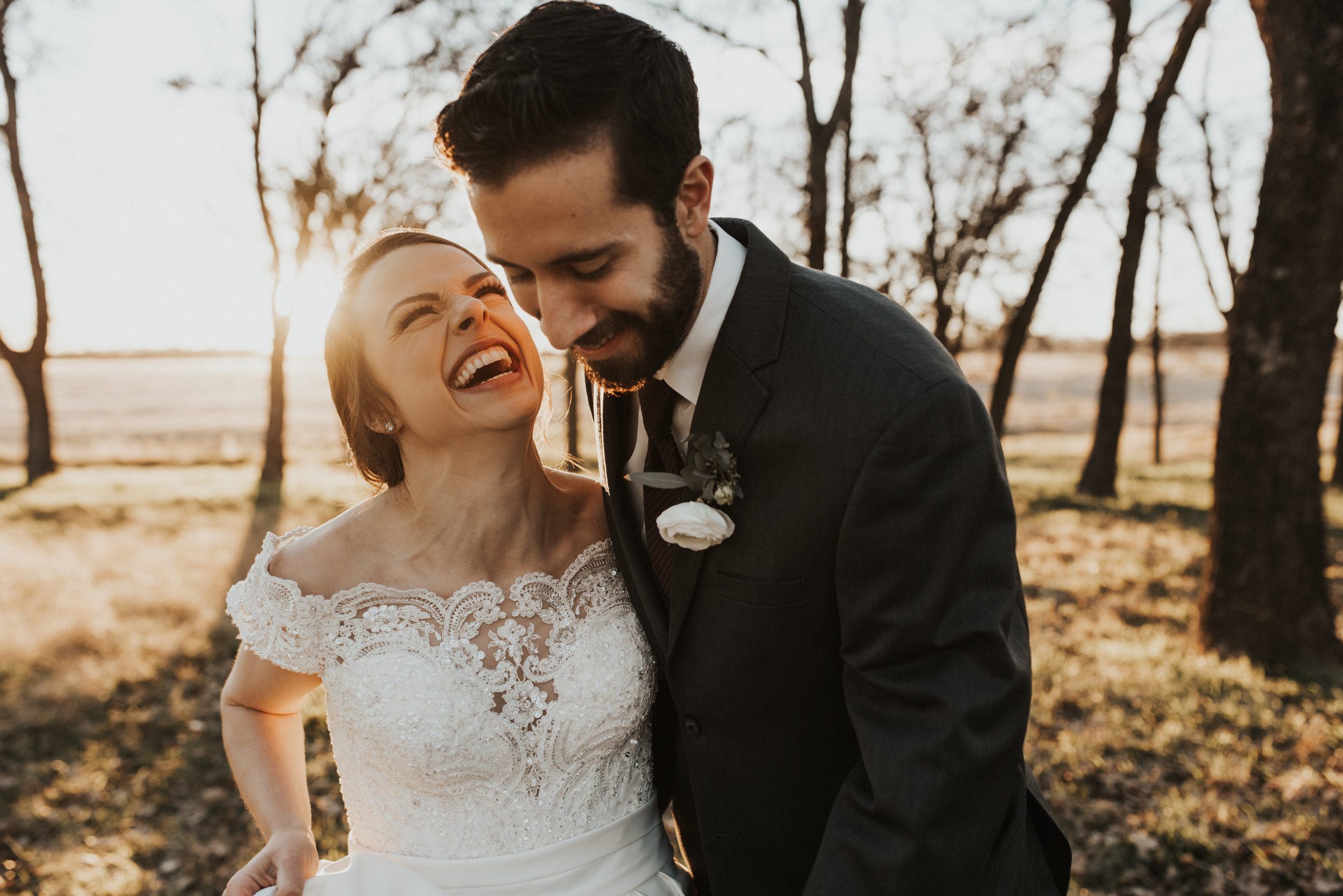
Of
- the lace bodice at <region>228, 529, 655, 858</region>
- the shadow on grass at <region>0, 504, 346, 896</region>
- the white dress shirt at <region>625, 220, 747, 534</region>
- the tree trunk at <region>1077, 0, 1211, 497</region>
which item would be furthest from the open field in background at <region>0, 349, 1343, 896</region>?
the tree trunk at <region>1077, 0, 1211, 497</region>

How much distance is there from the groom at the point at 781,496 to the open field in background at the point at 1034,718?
5.06 feet

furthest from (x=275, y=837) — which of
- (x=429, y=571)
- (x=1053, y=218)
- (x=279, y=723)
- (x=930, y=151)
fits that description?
(x=930, y=151)

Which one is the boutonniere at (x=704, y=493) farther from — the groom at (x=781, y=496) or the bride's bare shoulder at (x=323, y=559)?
the bride's bare shoulder at (x=323, y=559)

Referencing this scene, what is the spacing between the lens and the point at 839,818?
6.04 ft

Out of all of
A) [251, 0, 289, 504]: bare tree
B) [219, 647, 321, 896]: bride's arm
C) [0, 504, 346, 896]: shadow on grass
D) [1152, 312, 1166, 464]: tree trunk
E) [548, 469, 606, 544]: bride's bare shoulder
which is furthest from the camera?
[1152, 312, 1166, 464]: tree trunk

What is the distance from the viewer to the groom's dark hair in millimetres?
1811

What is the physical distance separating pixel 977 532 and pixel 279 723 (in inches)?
83.4

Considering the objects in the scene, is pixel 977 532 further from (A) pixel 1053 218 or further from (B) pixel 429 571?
(A) pixel 1053 218

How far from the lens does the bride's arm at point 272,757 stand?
228 cm

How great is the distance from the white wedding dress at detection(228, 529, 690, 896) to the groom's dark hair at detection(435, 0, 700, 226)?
1.24 meters

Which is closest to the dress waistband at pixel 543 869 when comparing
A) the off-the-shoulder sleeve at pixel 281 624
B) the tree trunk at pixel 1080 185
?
the off-the-shoulder sleeve at pixel 281 624

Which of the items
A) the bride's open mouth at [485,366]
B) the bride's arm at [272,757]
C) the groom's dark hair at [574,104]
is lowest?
the bride's arm at [272,757]

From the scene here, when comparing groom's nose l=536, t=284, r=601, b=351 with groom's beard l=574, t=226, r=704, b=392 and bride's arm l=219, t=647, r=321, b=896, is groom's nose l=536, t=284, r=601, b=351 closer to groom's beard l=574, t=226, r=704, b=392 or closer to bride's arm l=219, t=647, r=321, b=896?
groom's beard l=574, t=226, r=704, b=392

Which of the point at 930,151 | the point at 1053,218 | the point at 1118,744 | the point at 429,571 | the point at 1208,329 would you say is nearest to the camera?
the point at 429,571
